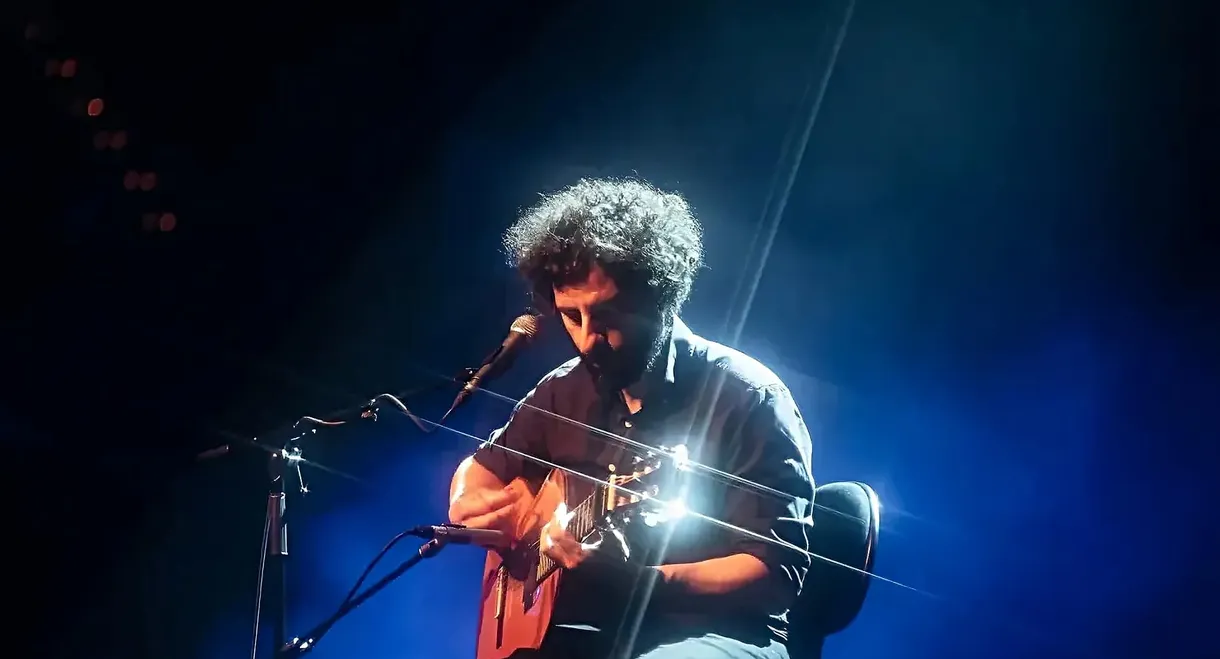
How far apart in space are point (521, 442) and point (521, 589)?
1.48ft

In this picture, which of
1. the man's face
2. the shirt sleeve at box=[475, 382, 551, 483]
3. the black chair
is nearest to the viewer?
the black chair

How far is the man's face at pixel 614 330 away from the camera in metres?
2.24

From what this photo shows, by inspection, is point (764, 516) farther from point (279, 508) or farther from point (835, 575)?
point (279, 508)

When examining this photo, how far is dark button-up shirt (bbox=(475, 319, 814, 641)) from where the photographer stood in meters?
1.93

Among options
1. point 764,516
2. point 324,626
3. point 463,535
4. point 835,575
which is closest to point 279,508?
point 324,626

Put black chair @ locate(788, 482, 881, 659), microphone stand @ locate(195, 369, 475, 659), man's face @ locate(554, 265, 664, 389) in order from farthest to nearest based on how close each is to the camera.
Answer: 1. man's face @ locate(554, 265, 664, 389)
2. black chair @ locate(788, 482, 881, 659)
3. microphone stand @ locate(195, 369, 475, 659)

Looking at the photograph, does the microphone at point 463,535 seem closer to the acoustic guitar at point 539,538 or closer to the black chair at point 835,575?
the acoustic guitar at point 539,538

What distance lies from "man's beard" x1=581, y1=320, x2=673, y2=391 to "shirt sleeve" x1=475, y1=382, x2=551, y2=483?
0.27m

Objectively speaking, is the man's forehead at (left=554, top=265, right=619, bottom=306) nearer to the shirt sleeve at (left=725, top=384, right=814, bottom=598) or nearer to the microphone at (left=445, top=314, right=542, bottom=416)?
the microphone at (left=445, top=314, right=542, bottom=416)

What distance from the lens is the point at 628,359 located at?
2.24 metres

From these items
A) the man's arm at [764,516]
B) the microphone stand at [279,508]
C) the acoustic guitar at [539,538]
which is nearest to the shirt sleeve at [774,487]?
the man's arm at [764,516]

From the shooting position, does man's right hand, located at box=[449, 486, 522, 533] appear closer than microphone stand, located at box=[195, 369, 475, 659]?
No

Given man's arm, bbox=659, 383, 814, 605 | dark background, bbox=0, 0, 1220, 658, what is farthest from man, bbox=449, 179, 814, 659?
dark background, bbox=0, 0, 1220, 658

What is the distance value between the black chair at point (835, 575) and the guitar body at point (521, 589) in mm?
584
